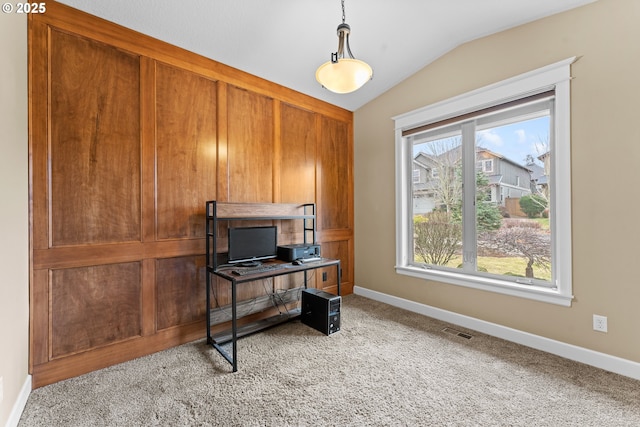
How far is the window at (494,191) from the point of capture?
2.41m

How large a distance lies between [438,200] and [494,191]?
603 mm

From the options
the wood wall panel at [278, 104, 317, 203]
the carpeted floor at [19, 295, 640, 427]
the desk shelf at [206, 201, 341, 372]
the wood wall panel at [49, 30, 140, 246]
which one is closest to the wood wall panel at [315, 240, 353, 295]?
the desk shelf at [206, 201, 341, 372]

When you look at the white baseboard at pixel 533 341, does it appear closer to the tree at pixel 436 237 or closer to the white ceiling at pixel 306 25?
the tree at pixel 436 237

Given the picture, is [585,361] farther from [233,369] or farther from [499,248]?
[233,369]

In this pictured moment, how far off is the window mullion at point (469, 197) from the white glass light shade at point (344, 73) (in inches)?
66.6

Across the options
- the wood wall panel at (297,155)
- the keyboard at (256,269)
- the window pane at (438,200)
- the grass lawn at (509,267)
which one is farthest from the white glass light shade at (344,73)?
the grass lawn at (509,267)

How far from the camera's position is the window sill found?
2.41 meters

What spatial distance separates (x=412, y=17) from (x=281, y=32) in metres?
1.18

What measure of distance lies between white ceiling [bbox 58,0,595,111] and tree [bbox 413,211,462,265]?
1.85 metres

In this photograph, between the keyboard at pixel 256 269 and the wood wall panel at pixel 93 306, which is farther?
the keyboard at pixel 256 269

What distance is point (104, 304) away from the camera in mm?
2250

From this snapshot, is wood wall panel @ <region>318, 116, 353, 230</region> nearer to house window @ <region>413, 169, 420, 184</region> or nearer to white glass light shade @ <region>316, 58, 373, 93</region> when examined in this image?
house window @ <region>413, 169, 420, 184</region>

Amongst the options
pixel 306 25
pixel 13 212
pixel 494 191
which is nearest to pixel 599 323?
pixel 494 191

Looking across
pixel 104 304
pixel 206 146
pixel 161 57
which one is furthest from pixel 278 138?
pixel 104 304
